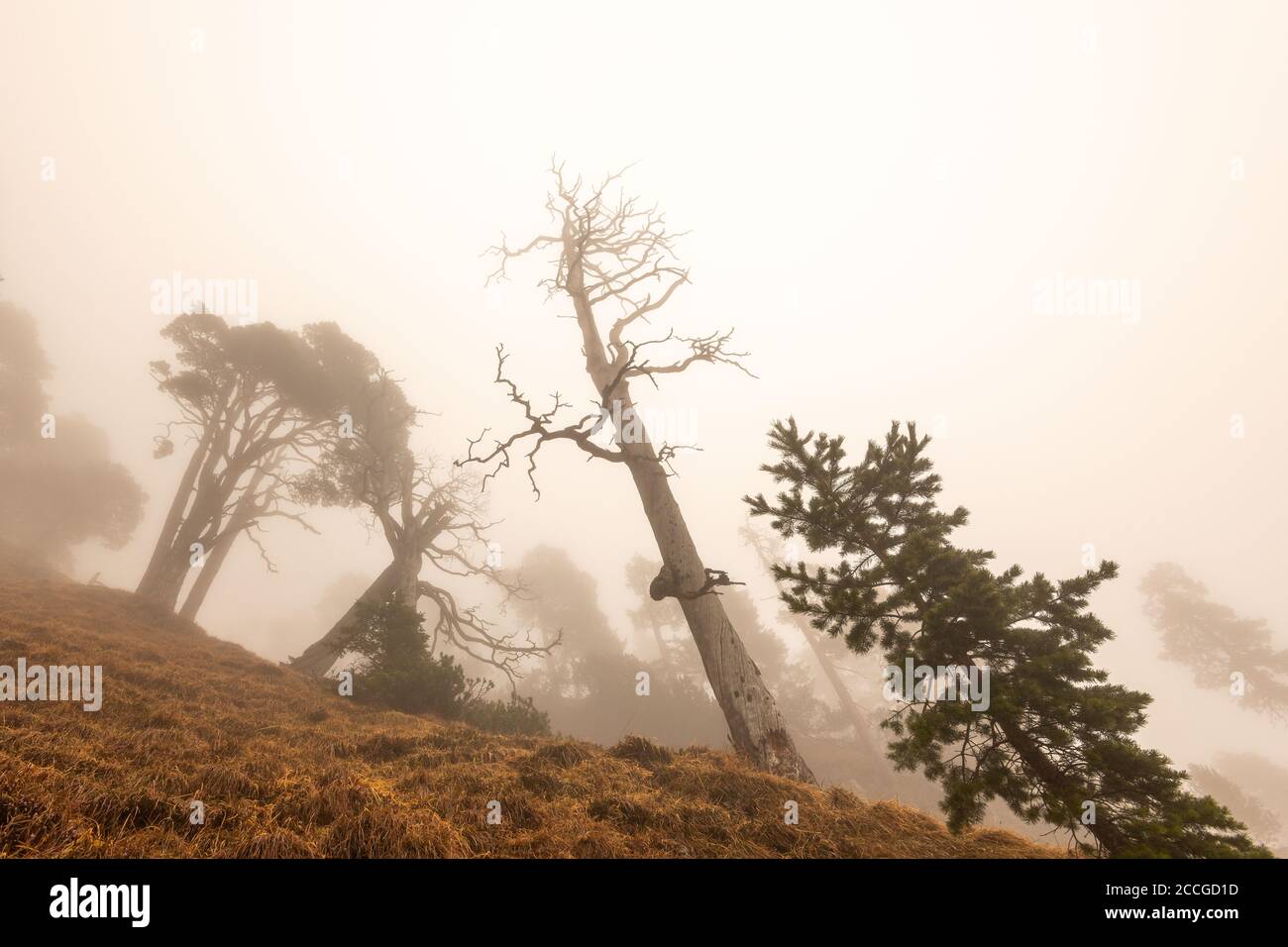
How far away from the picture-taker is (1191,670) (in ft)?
92.2

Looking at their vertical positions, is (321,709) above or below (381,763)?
below

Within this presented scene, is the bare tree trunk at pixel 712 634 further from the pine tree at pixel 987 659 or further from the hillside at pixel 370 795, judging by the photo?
the pine tree at pixel 987 659

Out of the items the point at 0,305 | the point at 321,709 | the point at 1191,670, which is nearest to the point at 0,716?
the point at 321,709

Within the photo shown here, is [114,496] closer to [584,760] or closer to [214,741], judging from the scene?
[214,741]

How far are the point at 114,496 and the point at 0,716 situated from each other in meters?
36.1

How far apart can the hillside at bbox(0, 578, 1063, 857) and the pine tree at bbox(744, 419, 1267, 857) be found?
78cm

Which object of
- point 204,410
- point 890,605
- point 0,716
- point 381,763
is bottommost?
point 381,763

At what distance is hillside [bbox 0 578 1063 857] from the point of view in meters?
3.19

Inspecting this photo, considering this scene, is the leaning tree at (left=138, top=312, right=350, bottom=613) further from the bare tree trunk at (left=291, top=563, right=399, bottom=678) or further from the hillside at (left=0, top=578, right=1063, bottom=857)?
the hillside at (left=0, top=578, right=1063, bottom=857)

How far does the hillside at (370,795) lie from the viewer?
126 inches

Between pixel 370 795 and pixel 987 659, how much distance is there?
5801 mm

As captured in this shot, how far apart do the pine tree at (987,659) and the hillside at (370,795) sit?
2.56 feet
